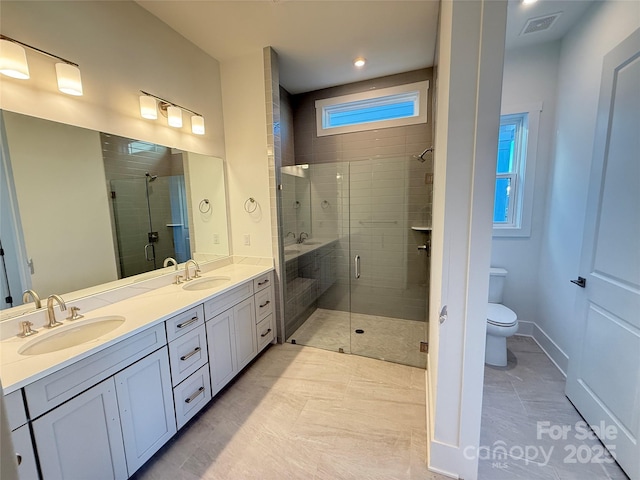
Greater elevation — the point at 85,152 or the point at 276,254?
the point at 85,152

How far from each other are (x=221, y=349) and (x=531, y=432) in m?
2.13

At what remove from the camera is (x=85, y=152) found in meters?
1.65

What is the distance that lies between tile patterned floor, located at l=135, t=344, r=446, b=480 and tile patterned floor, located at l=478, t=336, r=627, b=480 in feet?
1.31

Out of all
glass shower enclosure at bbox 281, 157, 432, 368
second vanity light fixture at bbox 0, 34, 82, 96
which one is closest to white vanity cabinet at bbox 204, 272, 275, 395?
glass shower enclosure at bbox 281, 157, 432, 368

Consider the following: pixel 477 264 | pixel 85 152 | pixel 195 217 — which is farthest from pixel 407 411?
pixel 85 152

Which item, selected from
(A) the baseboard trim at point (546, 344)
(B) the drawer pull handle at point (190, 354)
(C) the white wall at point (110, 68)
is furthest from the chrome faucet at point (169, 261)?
(A) the baseboard trim at point (546, 344)

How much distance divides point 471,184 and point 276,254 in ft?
6.24

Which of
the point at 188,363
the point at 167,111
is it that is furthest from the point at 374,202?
the point at 188,363

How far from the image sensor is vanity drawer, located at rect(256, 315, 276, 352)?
2.47 metres

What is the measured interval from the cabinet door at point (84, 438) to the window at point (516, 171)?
3.18 metres

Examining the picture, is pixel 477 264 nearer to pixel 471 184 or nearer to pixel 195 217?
pixel 471 184

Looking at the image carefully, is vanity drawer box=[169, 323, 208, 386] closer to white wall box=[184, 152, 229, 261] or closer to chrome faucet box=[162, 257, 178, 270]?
chrome faucet box=[162, 257, 178, 270]

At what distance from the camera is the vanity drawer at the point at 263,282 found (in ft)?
7.90

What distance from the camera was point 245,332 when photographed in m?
2.27
